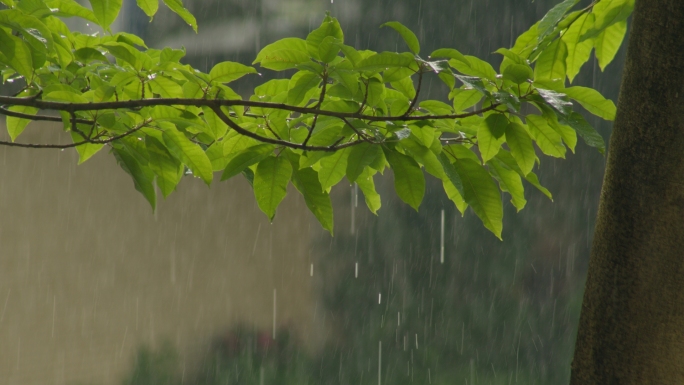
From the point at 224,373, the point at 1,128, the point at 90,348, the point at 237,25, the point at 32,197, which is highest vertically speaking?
the point at 237,25

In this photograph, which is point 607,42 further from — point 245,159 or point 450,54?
point 245,159

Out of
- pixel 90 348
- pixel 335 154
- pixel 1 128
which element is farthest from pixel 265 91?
pixel 90 348

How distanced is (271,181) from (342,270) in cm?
459

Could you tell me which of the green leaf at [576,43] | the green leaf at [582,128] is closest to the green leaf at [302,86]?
the green leaf at [582,128]

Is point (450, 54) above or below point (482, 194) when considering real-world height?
above

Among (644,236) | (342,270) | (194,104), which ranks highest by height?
(194,104)

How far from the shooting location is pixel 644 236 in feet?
1.51

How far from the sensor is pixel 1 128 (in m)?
3.31

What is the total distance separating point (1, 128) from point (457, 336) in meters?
3.57

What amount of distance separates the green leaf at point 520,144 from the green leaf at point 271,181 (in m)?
0.20

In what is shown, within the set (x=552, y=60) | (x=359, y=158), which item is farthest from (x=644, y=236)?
(x=552, y=60)

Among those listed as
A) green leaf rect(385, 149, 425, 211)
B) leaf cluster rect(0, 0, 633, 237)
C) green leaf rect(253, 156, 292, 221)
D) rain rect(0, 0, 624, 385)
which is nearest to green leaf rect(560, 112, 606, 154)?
leaf cluster rect(0, 0, 633, 237)

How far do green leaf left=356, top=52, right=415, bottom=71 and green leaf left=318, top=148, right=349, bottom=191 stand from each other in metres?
0.12

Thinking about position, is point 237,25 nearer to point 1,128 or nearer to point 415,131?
point 1,128
